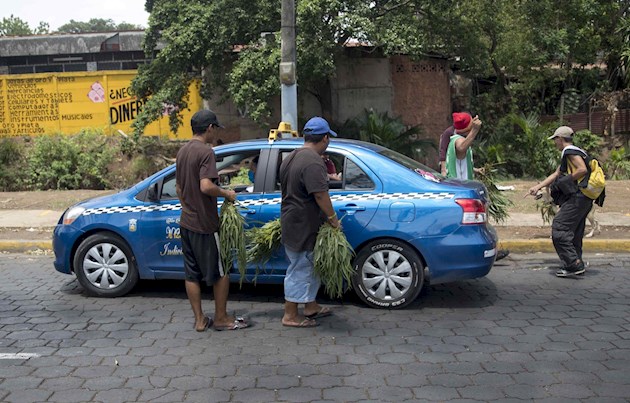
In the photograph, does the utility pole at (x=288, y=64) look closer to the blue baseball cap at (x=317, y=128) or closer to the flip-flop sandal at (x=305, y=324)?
the blue baseball cap at (x=317, y=128)

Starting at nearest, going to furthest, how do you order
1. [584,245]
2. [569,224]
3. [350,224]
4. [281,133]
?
[350,224], [281,133], [569,224], [584,245]

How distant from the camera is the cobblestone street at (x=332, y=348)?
4.39 metres

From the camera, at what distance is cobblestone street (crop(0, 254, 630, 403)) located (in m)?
4.39

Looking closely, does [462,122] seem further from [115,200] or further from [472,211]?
[115,200]

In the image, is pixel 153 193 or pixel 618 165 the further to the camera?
pixel 618 165

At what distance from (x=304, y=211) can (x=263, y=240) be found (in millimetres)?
629

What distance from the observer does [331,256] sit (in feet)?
18.0

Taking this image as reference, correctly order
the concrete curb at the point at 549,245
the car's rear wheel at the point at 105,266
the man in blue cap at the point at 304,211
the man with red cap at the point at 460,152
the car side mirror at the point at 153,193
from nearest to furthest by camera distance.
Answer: the man in blue cap at the point at 304,211
the car side mirror at the point at 153,193
the car's rear wheel at the point at 105,266
the man with red cap at the point at 460,152
the concrete curb at the point at 549,245

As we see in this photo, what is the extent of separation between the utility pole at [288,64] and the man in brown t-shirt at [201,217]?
4.15 meters

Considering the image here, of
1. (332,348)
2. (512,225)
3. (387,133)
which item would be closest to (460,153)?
(512,225)

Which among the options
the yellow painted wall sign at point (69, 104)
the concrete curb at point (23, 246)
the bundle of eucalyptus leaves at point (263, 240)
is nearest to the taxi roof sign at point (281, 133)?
the bundle of eucalyptus leaves at point (263, 240)

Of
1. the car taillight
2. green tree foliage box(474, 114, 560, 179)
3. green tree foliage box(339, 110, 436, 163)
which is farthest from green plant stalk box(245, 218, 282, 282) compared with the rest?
green tree foliage box(474, 114, 560, 179)

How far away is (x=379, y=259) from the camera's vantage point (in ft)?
19.9

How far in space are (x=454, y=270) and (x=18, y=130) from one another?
1463cm
